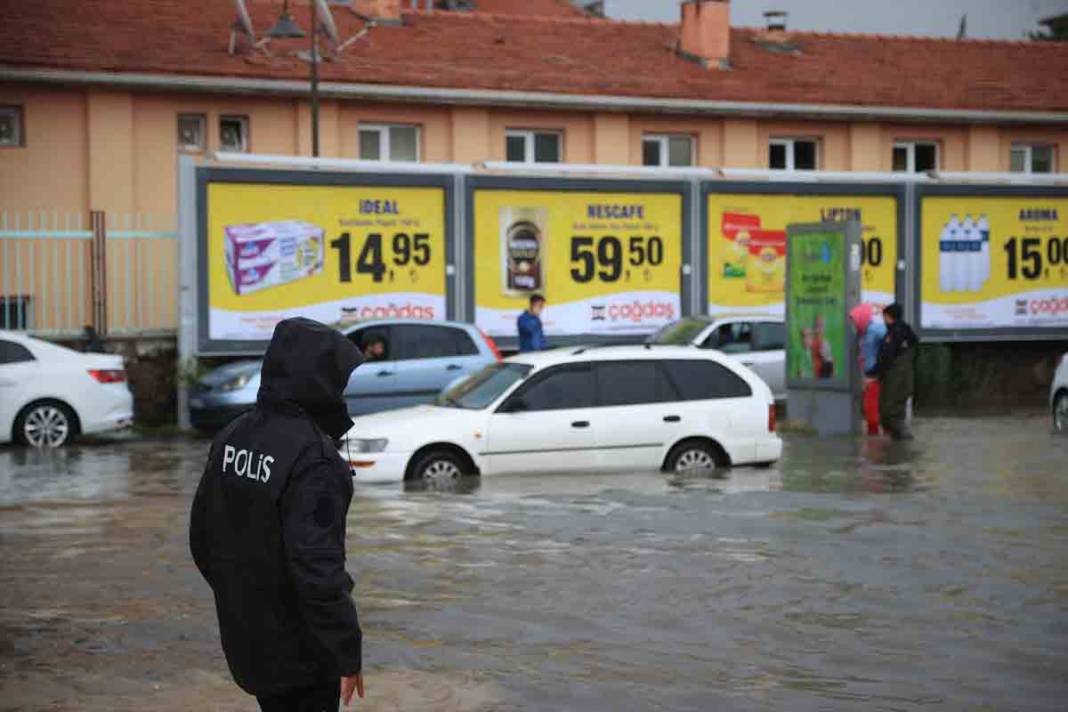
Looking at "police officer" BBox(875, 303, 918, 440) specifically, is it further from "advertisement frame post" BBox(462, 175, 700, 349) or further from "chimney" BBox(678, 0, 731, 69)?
"chimney" BBox(678, 0, 731, 69)

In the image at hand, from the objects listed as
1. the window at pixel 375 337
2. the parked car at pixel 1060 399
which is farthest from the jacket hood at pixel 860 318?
the window at pixel 375 337

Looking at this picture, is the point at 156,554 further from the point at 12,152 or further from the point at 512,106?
the point at 512,106

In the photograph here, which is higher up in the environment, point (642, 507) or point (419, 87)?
point (419, 87)

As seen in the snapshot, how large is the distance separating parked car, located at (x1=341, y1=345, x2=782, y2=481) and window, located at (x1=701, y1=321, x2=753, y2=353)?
8264mm

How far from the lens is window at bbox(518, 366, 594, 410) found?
17016 millimetres

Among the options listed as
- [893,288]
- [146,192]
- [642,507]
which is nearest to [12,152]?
[146,192]

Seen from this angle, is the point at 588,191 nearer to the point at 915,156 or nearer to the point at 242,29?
the point at 242,29

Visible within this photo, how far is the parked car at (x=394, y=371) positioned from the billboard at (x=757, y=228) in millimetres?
6489

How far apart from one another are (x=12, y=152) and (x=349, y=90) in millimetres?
5701

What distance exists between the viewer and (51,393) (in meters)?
21.8

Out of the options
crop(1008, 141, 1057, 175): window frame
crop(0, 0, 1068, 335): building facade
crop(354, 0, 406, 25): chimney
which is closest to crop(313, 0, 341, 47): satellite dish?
crop(0, 0, 1068, 335): building facade

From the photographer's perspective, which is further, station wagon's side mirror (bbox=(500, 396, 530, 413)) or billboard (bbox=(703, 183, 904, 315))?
billboard (bbox=(703, 183, 904, 315))

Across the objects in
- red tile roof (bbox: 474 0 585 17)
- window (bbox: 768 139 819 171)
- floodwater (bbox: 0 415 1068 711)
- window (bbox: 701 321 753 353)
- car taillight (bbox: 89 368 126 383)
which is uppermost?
red tile roof (bbox: 474 0 585 17)

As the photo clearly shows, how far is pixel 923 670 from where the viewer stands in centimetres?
893
